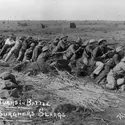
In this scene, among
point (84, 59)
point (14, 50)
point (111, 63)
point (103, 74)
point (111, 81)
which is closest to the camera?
point (111, 81)

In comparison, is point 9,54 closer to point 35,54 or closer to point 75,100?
point 35,54

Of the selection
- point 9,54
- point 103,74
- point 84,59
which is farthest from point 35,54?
point 103,74

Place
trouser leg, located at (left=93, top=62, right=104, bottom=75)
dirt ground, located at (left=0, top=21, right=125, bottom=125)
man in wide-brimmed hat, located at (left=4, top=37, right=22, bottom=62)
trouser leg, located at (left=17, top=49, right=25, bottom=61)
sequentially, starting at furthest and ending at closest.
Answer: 1. man in wide-brimmed hat, located at (left=4, top=37, right=22, bottom=62)
2. trouser leg, located at (left=17, top=49, right=25, bottom=61)
3. trouser leg, located at (left=93, top=62, right=104, bottom=75)
4. dirt ground, located at (left=0, top=21, right=125, bottom=125)

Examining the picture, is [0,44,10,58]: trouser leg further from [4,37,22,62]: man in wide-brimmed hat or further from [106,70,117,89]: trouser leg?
[106,70,117,89]: trouser leg

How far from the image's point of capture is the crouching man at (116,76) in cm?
688

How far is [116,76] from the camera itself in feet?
23.2

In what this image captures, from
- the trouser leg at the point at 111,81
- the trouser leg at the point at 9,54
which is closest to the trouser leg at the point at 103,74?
the trouser leg at the point at 111,81

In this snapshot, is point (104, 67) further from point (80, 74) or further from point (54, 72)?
point (54, 72)

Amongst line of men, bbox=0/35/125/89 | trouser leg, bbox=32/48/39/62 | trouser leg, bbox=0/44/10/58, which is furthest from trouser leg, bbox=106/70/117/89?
trouser leg, bbox=0/44/10/58

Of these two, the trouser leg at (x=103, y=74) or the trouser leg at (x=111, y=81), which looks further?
the trouser leg at (x=103, y=74)

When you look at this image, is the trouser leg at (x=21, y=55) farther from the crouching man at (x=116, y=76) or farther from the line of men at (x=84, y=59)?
the crouching man at (x=116, y=76)

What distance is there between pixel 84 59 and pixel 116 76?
1744 millimetres

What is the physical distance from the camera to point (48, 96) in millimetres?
6070

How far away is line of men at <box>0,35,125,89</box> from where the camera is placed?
7.20 meters
